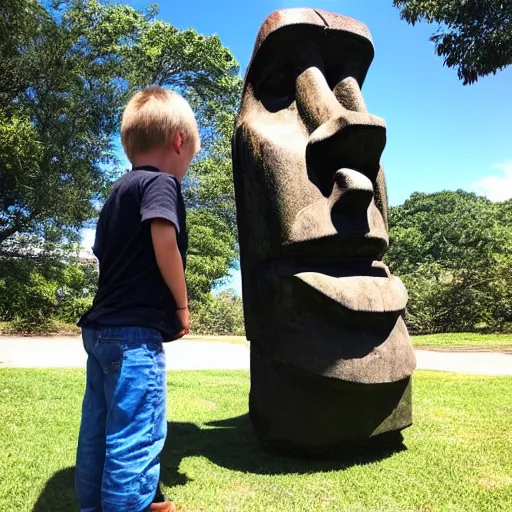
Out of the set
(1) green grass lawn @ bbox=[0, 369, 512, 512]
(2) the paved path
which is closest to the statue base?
(1) green grass lawn @ bbox=[0, 369, 512, 512]

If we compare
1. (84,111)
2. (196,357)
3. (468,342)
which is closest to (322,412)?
(196,357)

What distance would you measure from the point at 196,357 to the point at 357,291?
843 cm

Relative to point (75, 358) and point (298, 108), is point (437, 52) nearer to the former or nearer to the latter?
point (298, 108)

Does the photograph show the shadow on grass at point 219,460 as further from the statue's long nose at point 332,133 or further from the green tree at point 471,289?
the green tree at point 471,289

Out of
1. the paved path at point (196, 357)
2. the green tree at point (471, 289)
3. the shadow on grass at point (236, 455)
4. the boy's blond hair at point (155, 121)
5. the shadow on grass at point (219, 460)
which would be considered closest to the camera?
the boy's blond hair at point (155, 121)

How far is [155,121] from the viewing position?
217cm

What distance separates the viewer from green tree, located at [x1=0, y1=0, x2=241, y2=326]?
11.8 meters

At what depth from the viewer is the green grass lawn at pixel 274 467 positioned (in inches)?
107

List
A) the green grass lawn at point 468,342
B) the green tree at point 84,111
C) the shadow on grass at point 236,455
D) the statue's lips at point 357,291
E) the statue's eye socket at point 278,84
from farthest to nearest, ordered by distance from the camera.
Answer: the green grass lawn at point 468,342 < the green tree at point 84,111 < the statue's eye socket at point 278,84 < the shadow on grass at point 236,455 < the statue's lips at point 357,291

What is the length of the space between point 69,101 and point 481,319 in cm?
1344

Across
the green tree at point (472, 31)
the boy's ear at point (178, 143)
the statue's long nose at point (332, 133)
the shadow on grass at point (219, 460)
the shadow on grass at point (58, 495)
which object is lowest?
the shadow on grass at point (58, 495)

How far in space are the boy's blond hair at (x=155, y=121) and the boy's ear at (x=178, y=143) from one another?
13 millimetres

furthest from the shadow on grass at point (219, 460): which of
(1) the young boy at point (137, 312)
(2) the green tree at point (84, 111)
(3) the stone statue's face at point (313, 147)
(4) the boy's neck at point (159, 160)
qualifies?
(2) the green tree at point (84, 111)

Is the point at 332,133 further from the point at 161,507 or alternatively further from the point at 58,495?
the point at 58,495
